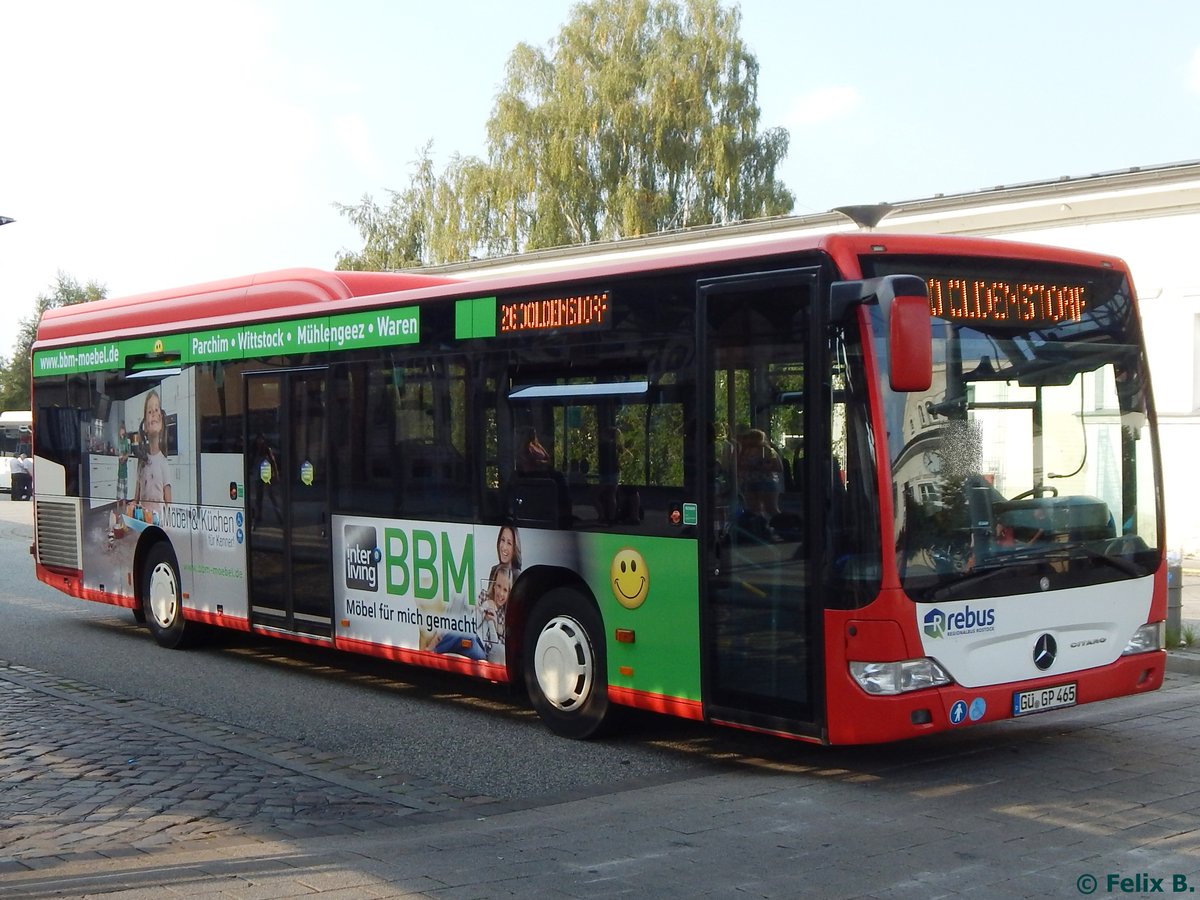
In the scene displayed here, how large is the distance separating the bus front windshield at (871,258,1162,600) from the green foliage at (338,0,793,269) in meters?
34.7

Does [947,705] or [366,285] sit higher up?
[366,285]

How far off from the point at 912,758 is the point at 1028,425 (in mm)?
2036

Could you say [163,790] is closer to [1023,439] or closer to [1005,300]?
[1023,439]

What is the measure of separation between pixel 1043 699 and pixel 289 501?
6.21 m

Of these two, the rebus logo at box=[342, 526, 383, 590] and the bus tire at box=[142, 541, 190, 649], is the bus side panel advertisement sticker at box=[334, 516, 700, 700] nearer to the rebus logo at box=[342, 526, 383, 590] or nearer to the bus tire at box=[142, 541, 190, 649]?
the rebus logo at box=[342, 526, 383, 590]

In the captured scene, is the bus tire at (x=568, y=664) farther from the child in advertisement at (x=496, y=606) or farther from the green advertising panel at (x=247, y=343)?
the green advertising panel at (x=247, y=343)

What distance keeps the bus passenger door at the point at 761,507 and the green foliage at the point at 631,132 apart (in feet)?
115

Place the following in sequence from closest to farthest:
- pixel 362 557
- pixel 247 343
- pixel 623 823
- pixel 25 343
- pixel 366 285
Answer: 1. pixel 623 823
2. pixel 362 557
3. pixel 247 343
4. pixel 366 285
5. pixel 25 343

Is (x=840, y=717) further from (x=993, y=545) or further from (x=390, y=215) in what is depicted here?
(x=390, y=215)

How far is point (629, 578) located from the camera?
8.59 metres

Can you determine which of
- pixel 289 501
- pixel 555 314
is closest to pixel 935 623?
pixel 555 314

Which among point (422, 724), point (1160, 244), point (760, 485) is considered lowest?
point (422, 724)

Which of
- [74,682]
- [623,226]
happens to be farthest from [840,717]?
[623,226]

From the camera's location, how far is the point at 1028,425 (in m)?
7.79
